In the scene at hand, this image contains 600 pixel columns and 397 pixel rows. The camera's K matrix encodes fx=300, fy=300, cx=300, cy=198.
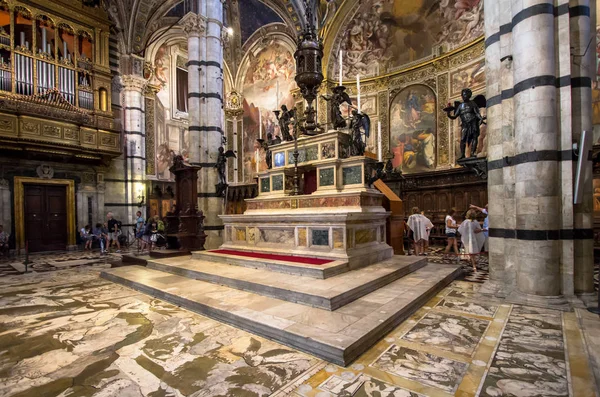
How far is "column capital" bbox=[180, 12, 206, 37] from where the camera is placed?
1084 cm

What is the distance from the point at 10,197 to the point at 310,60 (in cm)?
1445

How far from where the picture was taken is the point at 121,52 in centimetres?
1673

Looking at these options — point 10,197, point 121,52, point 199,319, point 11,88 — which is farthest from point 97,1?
point 199,319

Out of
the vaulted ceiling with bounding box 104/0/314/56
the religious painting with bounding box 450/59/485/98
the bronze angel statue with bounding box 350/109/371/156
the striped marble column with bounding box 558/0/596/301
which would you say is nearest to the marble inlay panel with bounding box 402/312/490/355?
the striped marble column with bounding box 558/0/596/301

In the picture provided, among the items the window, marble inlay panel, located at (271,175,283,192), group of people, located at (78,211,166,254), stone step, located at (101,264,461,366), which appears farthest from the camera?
the window

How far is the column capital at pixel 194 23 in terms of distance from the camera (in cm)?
1084

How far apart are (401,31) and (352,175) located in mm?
12690

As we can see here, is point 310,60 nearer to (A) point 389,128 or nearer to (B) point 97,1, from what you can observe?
(A) point 389,128

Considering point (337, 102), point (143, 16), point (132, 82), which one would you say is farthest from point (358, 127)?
point (143, 16)

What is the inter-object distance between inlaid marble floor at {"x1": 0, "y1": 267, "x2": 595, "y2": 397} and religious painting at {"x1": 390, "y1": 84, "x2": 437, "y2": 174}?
37.9 feet

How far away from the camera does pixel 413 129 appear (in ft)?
50.5

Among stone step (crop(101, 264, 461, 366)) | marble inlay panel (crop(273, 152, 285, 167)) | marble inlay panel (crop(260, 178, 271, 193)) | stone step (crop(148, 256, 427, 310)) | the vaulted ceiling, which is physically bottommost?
stone step (crop(101, 264, 461, 366))

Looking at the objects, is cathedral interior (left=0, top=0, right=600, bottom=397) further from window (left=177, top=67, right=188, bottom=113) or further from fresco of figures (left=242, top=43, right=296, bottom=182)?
window (left=177, top=67, right=188, bottom=113)

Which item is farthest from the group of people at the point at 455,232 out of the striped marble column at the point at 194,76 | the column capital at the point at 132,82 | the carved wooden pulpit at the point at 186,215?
the column capital at the point at 132,82
